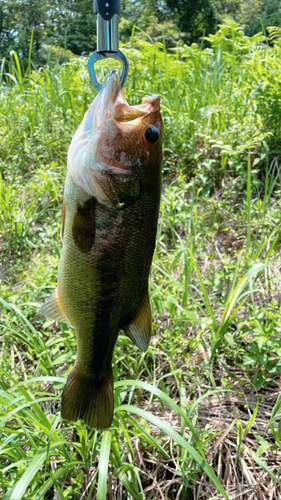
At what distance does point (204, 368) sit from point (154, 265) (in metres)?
0.75

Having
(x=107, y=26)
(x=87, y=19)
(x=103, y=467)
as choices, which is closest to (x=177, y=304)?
(x=103, y=467)

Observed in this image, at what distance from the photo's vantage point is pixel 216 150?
349 centimetres

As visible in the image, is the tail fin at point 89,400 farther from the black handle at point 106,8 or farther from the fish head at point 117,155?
the black handle at point 106,8

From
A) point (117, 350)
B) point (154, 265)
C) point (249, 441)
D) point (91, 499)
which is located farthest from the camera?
point (154, 265)

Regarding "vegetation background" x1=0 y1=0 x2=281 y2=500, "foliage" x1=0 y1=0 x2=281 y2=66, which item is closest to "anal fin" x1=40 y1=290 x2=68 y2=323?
"vegetation background" x1=0 y1=0 x2=281 y2=500

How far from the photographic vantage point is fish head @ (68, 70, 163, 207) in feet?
3.51

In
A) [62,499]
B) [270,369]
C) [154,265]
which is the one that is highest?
[154,265]

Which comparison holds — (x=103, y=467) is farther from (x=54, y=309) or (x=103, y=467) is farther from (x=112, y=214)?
(x=112, y=214)

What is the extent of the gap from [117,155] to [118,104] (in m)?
0.15

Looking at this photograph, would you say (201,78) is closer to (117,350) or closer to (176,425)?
(117,350)

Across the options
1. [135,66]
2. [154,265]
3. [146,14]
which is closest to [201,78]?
[135,66]

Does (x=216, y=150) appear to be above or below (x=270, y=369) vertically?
above

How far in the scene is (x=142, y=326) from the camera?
1146 mm

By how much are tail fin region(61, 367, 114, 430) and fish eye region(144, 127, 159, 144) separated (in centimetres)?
74
